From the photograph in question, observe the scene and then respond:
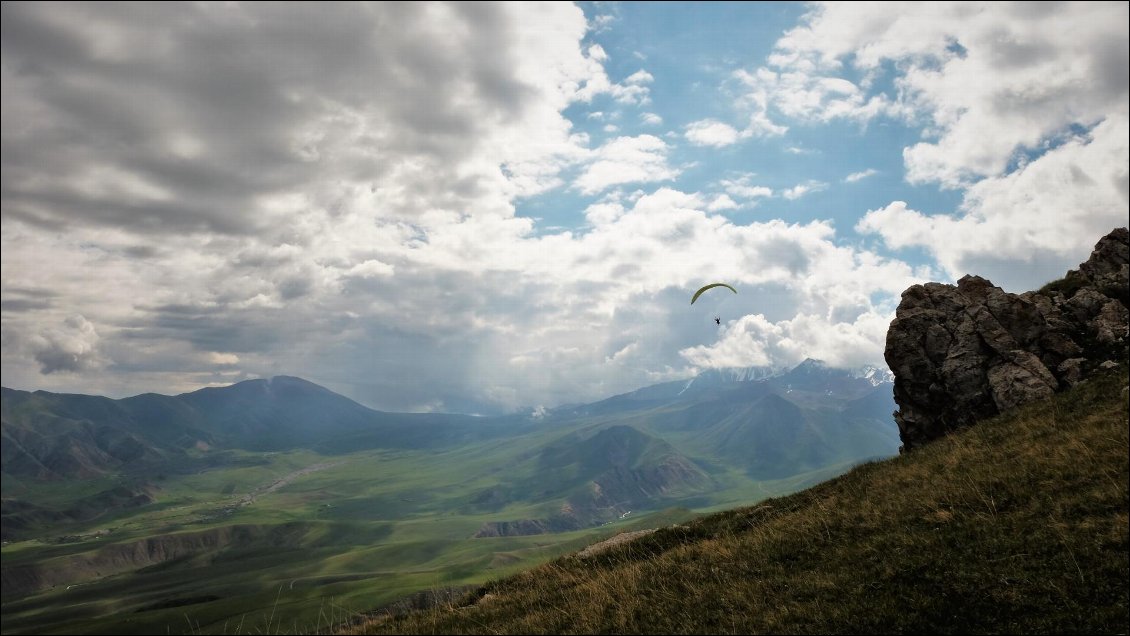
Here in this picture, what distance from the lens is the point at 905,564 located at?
49.4 ft

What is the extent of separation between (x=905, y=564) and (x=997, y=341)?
2641 cm

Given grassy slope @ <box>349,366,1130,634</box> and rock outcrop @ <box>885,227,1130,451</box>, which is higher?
rock outcrop @ <box>885,227,1130,451</box>

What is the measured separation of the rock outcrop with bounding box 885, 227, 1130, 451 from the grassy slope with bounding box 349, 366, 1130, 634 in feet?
23.0

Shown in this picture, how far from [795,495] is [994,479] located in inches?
444

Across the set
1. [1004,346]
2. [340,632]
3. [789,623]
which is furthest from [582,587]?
[1004,346]

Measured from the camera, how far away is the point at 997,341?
113 ft

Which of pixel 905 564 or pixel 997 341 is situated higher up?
pixel 997 341

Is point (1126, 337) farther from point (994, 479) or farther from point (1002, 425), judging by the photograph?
point (994, 479)

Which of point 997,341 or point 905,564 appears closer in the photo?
point 905,564

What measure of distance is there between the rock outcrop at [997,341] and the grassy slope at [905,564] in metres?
7.01

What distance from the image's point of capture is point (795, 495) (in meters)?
29.2

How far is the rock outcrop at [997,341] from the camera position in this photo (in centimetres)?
3083

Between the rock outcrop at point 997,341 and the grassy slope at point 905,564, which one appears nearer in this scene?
the grassy slope at point 905,564

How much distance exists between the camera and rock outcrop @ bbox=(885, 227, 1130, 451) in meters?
30.8
